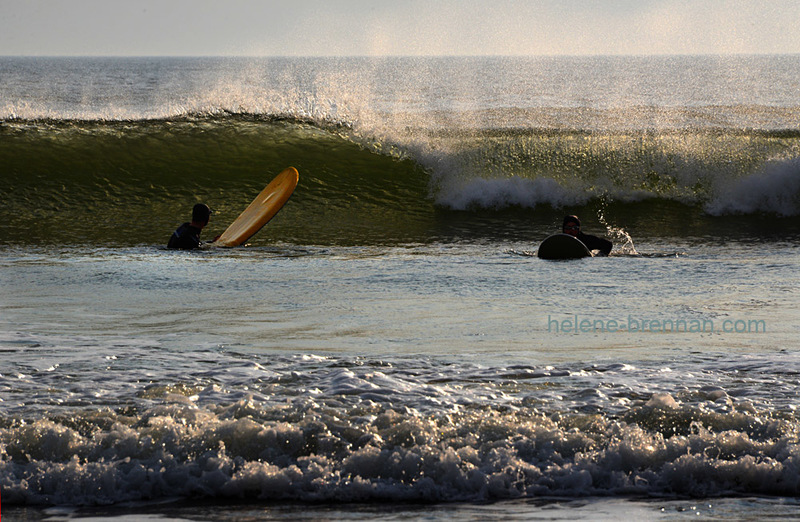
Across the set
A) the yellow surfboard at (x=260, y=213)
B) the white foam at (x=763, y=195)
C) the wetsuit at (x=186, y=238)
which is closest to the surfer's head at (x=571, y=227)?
the yellow surfboard at (x=260, y=213)

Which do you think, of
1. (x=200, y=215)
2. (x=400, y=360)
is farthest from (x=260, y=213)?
(x=400, y=360)

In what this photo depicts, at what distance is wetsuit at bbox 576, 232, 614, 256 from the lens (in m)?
10.8

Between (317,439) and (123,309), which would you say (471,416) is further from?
(123,309)

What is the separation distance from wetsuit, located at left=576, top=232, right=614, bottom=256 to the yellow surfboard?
430cm

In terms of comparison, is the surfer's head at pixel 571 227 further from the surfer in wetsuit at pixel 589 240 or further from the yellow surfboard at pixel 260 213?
the yellow surfboard at pixel 260 213

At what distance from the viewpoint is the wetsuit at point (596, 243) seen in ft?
35.3

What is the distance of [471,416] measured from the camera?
4684 millimetres

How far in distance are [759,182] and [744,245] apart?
16.8 ft

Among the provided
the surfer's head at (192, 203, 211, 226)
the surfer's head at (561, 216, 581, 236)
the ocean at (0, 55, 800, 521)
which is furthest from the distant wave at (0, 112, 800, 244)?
the surfer's head at (561, 216, 581, 236)

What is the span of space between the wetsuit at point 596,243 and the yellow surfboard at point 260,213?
14.1 ft

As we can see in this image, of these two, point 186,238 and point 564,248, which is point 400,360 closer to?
point 564,248

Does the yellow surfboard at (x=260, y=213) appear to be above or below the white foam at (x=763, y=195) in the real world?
below

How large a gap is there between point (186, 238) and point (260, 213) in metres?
1.73

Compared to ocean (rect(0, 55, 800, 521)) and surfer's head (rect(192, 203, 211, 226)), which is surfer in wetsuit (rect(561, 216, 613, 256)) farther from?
surfer's head (rect(192, 203, 211, 226))
